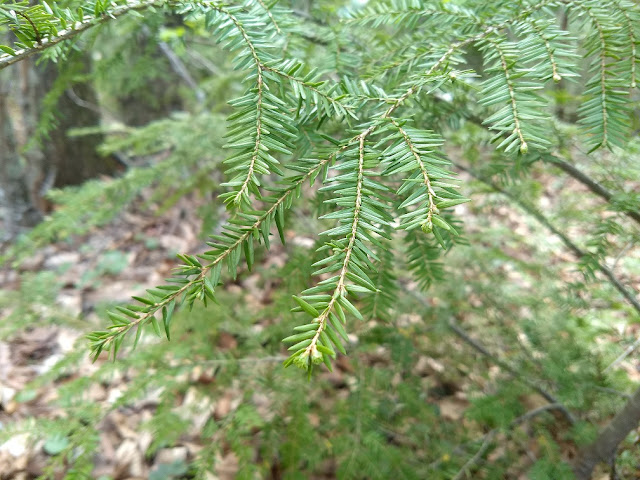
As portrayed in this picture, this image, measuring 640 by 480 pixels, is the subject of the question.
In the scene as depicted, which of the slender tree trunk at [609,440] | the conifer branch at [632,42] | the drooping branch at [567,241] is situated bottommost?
the slender tree trunk at [609,440]

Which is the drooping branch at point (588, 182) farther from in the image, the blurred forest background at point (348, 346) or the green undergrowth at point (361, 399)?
the green undergrowth at point (361, 399)

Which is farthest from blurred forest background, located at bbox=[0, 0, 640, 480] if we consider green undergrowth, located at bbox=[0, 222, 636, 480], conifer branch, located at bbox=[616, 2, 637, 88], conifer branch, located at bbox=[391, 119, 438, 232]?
conifer branch, located at bbox=[391, 119, 438, 232]

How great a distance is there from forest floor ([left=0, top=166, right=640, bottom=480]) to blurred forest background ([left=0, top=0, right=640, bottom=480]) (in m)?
0.01

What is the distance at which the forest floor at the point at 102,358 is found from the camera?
1.72m

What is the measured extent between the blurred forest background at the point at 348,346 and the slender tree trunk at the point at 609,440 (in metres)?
0.06

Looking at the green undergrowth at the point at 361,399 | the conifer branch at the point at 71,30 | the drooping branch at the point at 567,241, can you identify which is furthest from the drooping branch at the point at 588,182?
the conifer branch at the point at 71,30

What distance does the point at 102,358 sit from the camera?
7.44 feet

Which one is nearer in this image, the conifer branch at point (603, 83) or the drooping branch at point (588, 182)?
the conifer branch at point (603, 83)

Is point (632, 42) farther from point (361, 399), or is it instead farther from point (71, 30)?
point (361, 399)

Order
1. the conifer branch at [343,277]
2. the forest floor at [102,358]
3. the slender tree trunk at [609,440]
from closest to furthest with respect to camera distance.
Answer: the conifer branch at [343,277]
the slender tree trunk at [609,440]
the forest floor at [102,358]

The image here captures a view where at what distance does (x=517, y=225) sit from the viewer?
10.8ft

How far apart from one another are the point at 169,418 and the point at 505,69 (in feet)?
4.88

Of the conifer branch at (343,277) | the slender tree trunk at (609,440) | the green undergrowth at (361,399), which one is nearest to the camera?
the conifer branch at (343,277)

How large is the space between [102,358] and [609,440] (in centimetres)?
249
